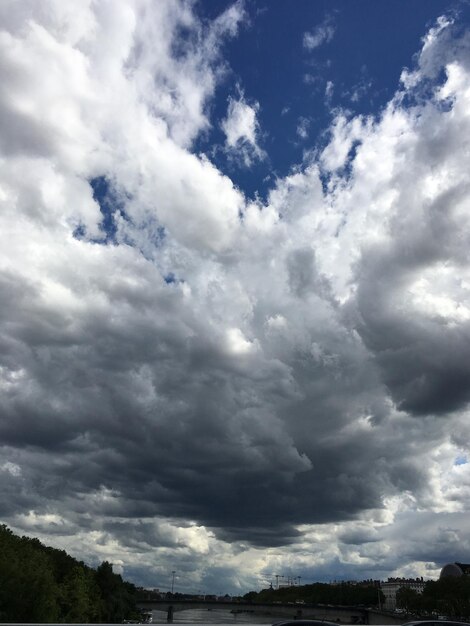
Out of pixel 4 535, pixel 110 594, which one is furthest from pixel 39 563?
pixel 110 594

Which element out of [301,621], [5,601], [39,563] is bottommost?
[301,621]

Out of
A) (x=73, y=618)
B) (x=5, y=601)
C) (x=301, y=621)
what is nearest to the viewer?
(x=301, y=621)

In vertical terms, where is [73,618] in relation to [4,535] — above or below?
below

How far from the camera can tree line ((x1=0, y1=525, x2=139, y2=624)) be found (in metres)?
72.4

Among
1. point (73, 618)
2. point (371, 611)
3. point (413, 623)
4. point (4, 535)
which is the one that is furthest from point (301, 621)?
point (371, 611)

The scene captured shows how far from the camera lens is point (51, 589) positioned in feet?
261

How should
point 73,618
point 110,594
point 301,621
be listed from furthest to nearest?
point 110,594 < point 73,618 < point 301,621

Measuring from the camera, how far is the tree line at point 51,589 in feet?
237

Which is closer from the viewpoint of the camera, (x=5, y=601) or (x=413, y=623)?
(x=413, y=623)

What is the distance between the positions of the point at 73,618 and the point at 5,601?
3370cm

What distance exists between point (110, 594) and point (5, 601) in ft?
210

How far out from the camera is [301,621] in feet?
98.7

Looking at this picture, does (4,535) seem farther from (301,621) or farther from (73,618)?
(301,621)

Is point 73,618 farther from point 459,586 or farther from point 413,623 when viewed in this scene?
point 459,586
